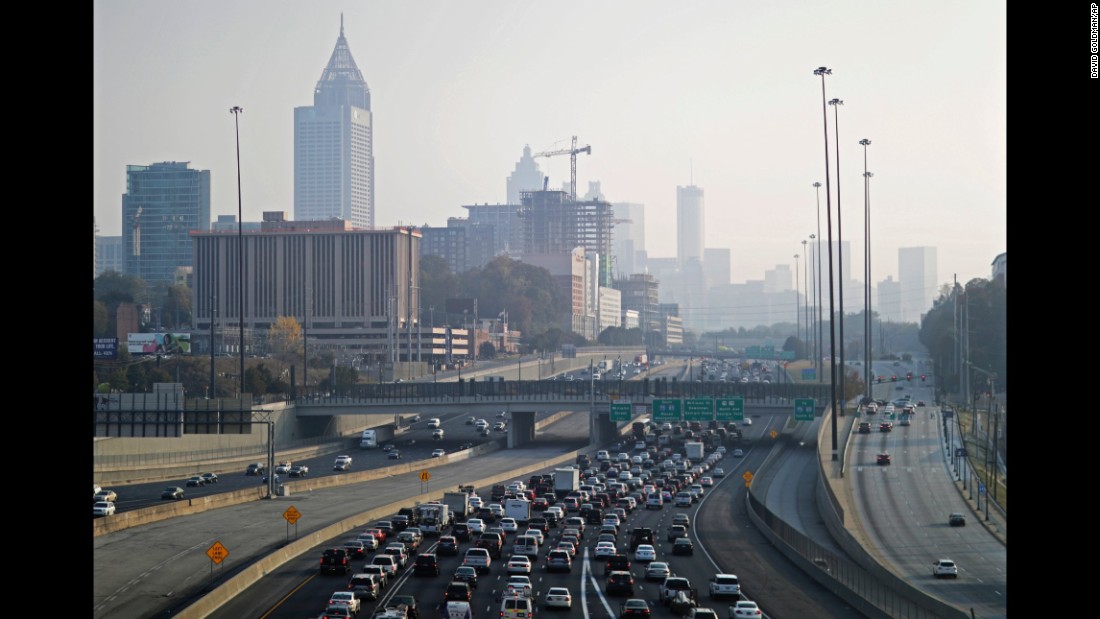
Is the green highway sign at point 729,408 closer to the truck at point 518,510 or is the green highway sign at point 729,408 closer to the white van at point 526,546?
the truck at point 518,510

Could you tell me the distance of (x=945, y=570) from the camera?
50.5m

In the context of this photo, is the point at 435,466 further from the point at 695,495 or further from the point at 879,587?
the point at 879,587

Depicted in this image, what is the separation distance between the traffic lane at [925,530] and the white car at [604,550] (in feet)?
38.0

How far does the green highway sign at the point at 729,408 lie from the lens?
111000 mm

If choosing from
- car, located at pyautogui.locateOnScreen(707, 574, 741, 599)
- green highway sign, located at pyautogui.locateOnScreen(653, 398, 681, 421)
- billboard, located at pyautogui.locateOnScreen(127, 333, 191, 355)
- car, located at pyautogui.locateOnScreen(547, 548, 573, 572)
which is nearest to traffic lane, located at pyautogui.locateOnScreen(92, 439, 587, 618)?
car, located at pyautogui.locateOnScreen(547, 548, 573, 572)

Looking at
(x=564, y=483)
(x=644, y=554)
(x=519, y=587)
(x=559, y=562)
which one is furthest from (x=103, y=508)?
(x=519, y=587)

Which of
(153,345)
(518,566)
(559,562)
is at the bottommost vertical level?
(559,562)

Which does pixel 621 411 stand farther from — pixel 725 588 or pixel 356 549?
pixel 725 588

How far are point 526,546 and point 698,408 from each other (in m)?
57.8

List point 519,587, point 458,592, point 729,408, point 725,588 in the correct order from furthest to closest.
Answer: point 729,408 < point 725,588 < point 519,587 < point 458,592

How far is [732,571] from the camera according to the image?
51062 millimetres

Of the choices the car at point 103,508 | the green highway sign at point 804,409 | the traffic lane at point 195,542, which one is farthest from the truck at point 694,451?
the car at point 103,508

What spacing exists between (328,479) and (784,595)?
1883 inches
